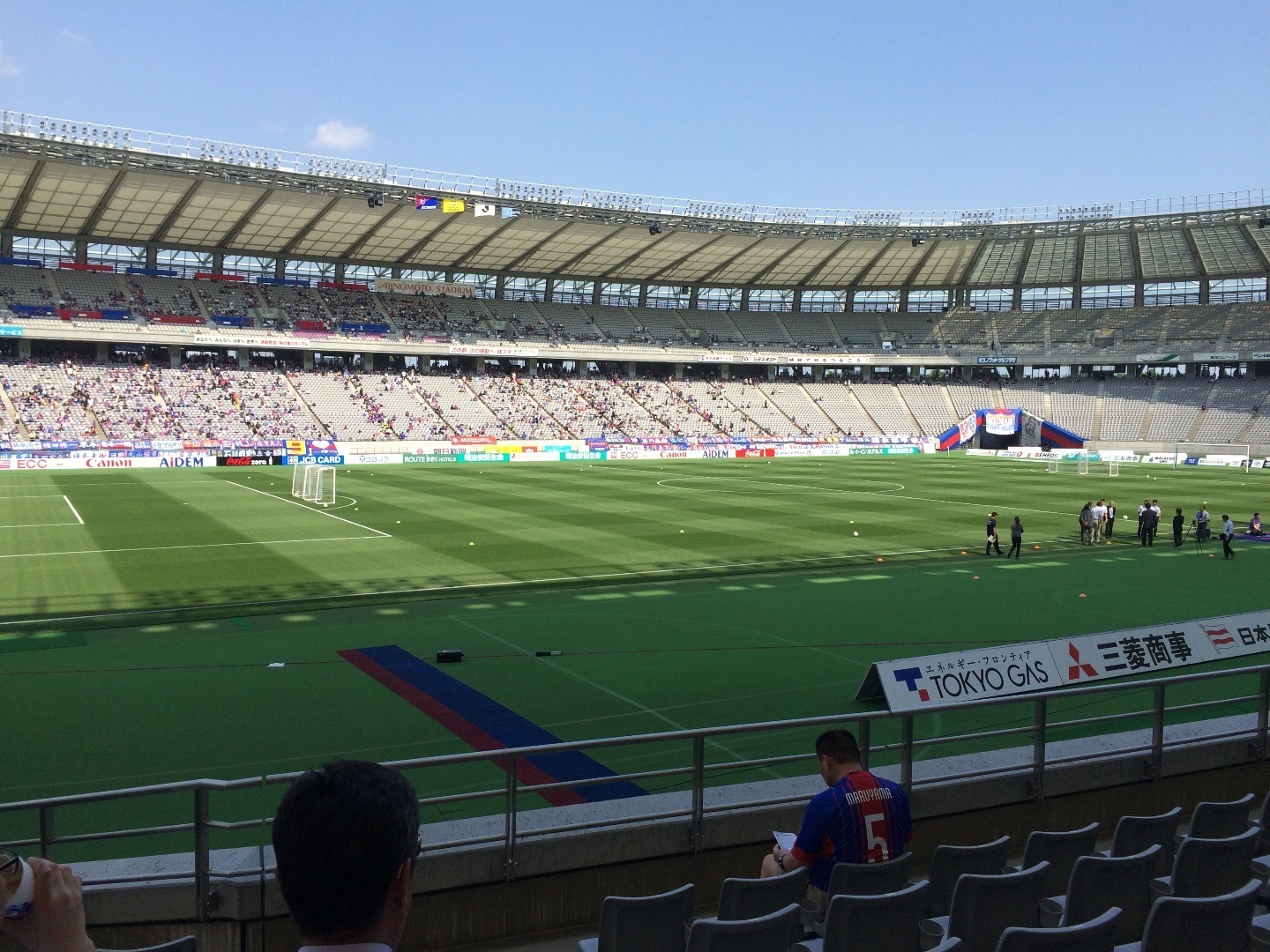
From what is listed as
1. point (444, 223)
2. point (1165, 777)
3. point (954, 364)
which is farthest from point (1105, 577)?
point (954, 364)

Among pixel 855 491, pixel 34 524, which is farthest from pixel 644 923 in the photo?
pixel 855 491

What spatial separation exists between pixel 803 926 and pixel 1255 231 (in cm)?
9393

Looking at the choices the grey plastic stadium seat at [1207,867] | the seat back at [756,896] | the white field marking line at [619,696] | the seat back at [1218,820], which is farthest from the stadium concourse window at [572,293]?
the seat back at [756,896]

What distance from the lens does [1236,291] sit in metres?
94.6

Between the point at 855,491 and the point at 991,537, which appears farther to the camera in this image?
the point at 855,491

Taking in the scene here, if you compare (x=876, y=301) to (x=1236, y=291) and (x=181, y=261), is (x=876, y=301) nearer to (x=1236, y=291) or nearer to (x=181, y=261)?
(x=1236, y=291)

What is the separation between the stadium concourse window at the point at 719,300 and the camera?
344 feet

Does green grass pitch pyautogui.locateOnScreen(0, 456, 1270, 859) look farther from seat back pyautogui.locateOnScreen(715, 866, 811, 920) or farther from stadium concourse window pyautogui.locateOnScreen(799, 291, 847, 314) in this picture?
stadium concourse window pyautogui.locateOnScreen(799, 291, 847, 314)

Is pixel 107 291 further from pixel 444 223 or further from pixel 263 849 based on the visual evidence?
pixel 263 849

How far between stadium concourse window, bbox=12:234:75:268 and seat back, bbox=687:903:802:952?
276ft

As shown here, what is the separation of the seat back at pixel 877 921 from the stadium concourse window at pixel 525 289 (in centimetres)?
9299

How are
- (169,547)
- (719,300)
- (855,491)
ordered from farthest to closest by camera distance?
(719,300) < (855,491) < (169,547)

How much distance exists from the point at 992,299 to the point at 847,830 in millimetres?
109307

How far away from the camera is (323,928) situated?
2.50m
